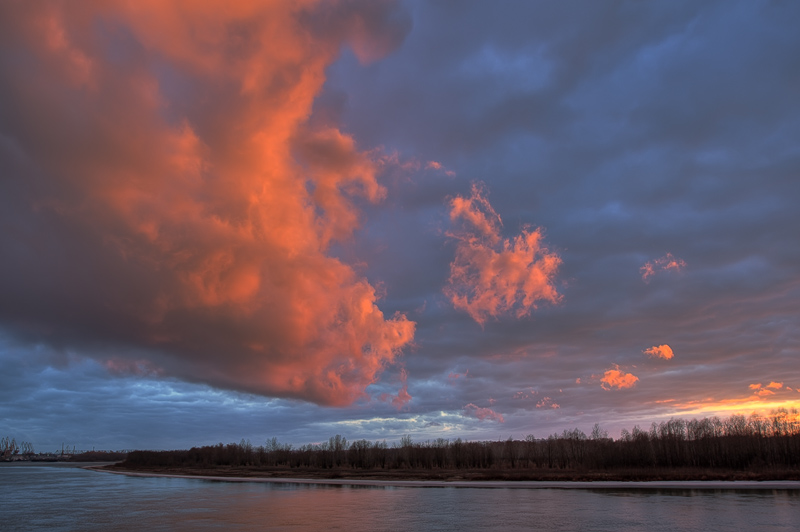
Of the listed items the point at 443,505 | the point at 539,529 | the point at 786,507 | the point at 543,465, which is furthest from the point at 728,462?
the point at 539,529

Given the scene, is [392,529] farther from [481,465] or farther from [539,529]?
[481,465]

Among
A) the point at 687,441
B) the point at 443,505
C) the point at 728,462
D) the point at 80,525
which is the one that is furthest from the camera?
the point at 687,441

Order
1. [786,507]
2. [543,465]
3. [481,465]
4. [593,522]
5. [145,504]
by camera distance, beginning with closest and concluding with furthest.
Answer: [593,522], [786,507], [145,504], [543,465], [481,465]

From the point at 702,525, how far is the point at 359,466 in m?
139

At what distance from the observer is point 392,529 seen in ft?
120

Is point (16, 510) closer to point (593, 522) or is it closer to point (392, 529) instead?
point (392, 529)

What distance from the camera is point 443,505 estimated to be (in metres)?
54.5

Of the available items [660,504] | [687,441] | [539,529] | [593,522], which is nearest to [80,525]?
[539,529]

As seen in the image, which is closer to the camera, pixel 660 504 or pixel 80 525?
pixel 80 525

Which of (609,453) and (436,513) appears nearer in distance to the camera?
(436,513)

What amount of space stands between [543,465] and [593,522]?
106 metres

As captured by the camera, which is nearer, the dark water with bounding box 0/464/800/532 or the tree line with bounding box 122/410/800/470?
the dark water with bounding box 0/464/800/532

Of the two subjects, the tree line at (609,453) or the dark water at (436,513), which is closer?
the dark water at (436,513)

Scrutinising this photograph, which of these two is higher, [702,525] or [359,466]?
[702,525]
